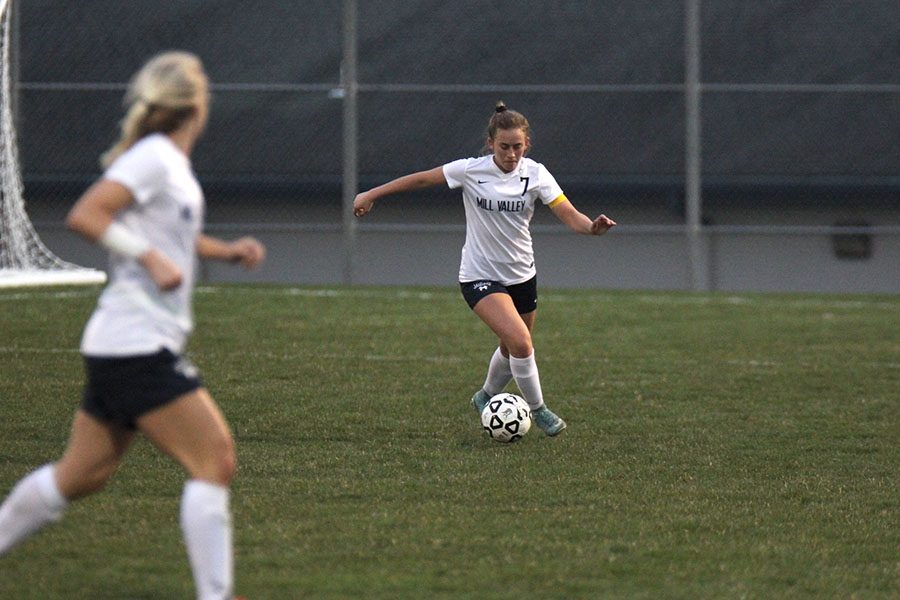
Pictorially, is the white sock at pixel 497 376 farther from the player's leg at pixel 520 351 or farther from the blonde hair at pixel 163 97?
the blonde hair at pixel 163 97

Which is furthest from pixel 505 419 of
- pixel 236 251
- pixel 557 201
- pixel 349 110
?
pixel 349 110

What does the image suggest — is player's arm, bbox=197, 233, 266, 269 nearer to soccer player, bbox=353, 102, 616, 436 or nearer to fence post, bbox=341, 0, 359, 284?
soccer player, bbox=353, 102, 616, 436

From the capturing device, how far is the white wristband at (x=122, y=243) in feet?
14.1

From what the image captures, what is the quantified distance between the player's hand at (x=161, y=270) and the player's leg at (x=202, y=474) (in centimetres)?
38

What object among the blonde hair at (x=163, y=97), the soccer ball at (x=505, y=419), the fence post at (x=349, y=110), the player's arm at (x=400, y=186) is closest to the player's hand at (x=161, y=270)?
the blonde hair at (x=163, y=97)

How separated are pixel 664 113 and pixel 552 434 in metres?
14.7

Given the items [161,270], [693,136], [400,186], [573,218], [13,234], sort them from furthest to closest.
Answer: [693,136]
[13,234]
[400,186]
[573,218]
[161,270]

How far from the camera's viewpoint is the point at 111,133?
22.0 m

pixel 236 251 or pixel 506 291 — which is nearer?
pixel 236 251

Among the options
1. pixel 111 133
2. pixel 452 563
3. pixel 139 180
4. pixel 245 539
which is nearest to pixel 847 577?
pixel 452 563

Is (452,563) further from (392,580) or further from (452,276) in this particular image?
(452,276)

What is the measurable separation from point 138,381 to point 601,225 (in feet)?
11.9

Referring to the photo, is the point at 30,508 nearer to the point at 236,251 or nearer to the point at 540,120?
the point at 236,251

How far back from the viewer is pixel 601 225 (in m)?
7.57
